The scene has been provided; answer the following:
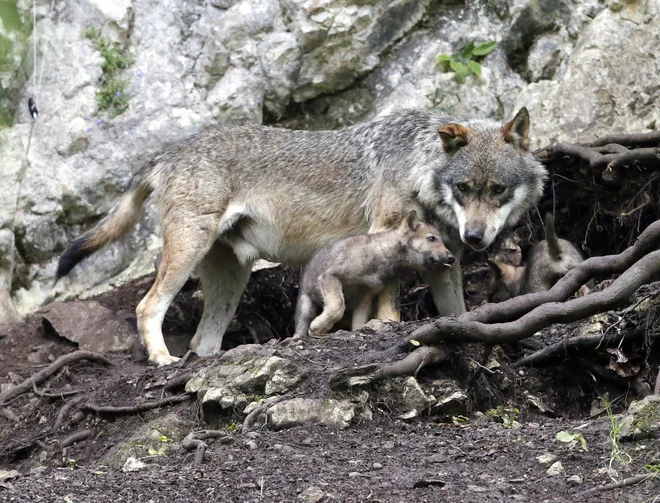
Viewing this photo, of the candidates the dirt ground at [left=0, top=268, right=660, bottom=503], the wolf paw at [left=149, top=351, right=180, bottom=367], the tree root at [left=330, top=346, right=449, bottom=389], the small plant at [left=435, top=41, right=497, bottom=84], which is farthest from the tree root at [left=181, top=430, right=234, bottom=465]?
the small plant at [left=435, top=41, right=497, bottom=84]

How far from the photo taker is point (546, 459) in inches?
182

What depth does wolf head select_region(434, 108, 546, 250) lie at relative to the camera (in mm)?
8141

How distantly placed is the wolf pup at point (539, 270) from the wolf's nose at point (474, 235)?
90 centimetres

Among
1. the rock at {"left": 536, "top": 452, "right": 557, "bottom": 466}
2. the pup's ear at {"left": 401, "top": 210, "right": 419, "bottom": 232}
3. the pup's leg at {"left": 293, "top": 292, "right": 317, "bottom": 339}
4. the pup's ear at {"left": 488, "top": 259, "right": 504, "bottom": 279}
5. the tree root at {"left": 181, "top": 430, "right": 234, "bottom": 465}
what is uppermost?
the rock at {"left": 536, "top": 452, "right": 557, "bottom": 466}

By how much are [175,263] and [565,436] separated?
16.0 feet

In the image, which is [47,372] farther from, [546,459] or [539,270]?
[546,459]

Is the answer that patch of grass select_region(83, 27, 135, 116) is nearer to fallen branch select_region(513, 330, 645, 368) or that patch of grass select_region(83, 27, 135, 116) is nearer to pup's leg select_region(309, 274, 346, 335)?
pup's leg select_region(309, 274, 346, 335)

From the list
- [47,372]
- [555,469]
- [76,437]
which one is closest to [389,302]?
[76,437]

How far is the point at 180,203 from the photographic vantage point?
8953 mm

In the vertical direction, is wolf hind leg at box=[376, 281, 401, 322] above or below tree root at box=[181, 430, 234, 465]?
below

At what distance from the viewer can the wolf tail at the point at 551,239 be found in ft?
27.6

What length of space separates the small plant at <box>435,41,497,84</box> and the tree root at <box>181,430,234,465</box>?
6.28 meters

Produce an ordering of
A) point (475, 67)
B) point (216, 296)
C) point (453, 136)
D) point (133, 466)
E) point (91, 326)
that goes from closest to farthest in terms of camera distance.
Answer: point (133, 466), point (453, 136), point (216, 296), point (91, 326), point (475, 67)

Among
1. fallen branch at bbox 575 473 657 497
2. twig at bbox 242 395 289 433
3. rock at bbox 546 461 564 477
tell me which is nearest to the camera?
fallen branch at bbox 575 473 657 497
